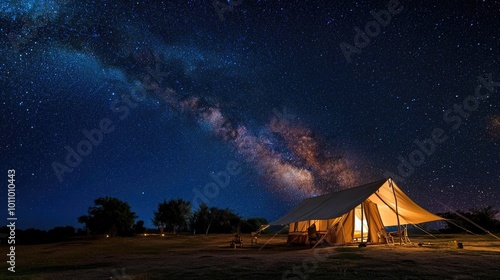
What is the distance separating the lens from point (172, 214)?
40.8m

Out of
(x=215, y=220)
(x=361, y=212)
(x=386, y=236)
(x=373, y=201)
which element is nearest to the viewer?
(x=386, y=236)

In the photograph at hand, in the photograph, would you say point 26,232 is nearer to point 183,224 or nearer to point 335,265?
point 183,224

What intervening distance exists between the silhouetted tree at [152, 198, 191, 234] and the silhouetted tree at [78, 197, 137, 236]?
4.36m

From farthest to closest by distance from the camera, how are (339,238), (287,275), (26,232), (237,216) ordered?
(237,216) < (26,232) < (339,238) < (287,275)

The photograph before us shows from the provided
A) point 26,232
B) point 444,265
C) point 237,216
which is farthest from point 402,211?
point 26,232

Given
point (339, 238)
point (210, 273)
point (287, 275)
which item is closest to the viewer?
point (287, 275)

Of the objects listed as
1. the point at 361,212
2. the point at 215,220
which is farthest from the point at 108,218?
the point at 361,212

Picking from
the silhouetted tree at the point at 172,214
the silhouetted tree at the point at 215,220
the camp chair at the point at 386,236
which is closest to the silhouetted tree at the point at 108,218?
the silhouetted tree at the point at 172,214

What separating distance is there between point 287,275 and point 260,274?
56 centimetres

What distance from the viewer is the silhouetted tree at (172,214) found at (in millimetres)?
40750

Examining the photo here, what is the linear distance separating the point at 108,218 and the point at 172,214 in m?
7.44

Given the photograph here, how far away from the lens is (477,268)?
7160 millimetres

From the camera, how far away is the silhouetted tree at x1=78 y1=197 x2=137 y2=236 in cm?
3562

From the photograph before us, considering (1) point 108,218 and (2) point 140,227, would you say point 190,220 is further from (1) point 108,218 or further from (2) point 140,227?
(1) point 108,218
